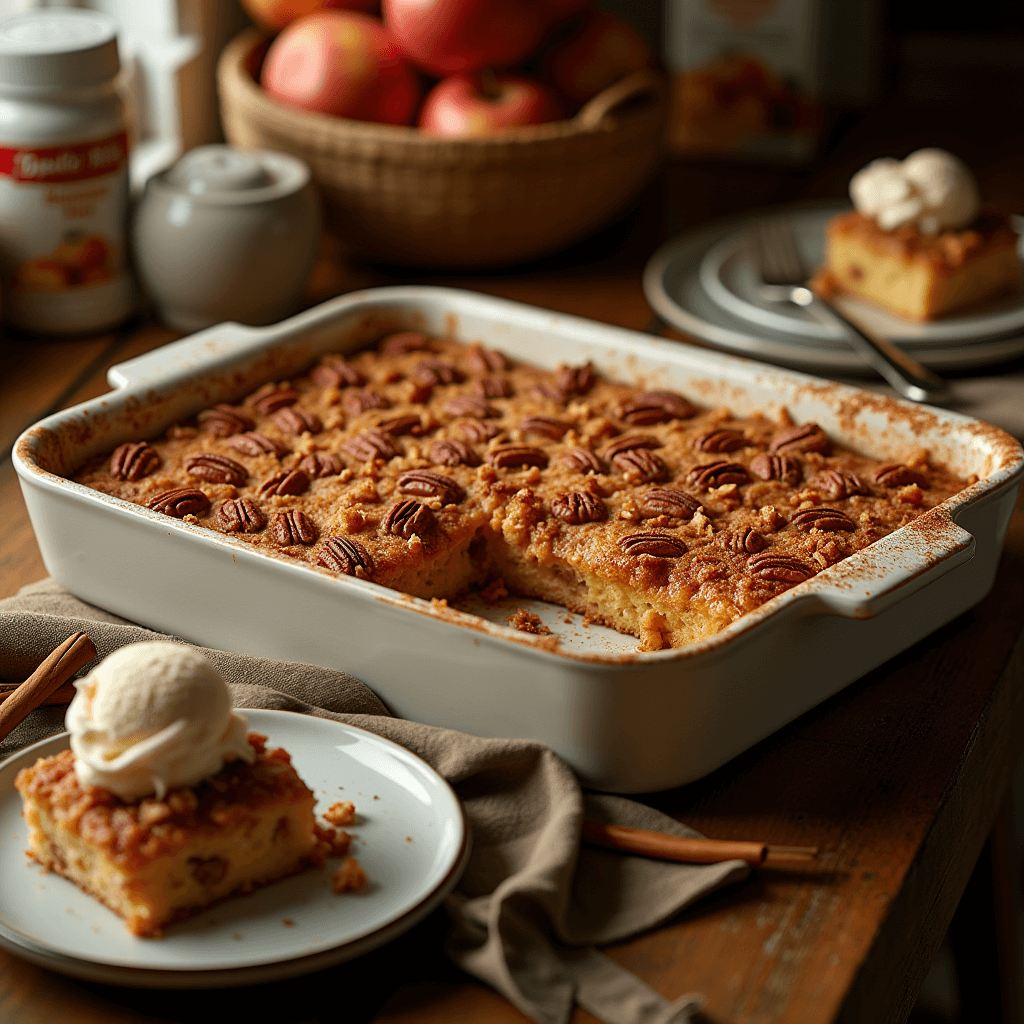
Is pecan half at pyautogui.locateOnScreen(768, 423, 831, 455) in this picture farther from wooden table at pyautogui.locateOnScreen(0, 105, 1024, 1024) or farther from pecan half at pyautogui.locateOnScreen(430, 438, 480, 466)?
pecan half at pyautogui.locateOnScreen(430, 438, 480, 466)

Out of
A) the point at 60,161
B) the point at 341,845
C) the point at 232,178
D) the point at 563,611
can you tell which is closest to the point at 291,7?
the point at 232,178

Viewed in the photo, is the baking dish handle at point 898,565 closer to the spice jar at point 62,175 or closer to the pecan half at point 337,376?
the pecan half at point 337,376

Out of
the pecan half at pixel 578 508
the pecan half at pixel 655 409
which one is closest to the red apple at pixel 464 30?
the pecan half at pixel 655 409

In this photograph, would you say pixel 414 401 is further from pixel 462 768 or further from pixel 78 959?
pixel 78 959

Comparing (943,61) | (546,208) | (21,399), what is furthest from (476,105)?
(943,61)

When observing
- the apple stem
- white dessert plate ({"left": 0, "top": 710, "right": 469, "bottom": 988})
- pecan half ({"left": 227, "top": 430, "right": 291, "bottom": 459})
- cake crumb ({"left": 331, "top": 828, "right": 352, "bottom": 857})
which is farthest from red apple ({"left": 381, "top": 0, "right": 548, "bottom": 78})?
cake crumb ({"left": 331, "top": 828, "right": 352, "bottom": 857})

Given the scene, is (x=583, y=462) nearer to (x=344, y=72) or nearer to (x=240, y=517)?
(x=240, y=517)
